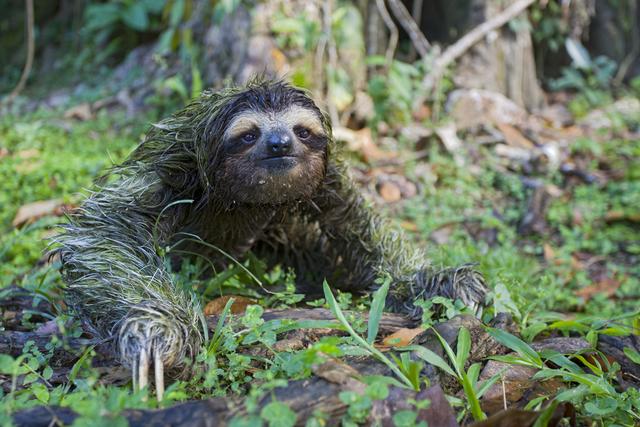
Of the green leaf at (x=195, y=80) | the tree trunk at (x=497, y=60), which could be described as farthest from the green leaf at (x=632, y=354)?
the tree trunk at (x=497, y=60)

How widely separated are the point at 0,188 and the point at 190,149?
368 cm

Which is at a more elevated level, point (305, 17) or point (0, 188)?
point (305, 17)

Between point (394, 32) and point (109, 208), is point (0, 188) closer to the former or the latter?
point (109, 208)

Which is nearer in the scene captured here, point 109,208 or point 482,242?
point 109,208

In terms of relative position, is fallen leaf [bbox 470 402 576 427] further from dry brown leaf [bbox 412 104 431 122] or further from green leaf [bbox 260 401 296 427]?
dry brown leaf [bbox 412 104 431 122]

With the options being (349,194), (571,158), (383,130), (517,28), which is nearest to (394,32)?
(383,130)

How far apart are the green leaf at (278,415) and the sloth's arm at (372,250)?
6.91 ft

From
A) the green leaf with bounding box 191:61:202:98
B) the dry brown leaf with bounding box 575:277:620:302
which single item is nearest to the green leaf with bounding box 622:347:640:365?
the dry brown leaf with bounding box 575:277:620:302

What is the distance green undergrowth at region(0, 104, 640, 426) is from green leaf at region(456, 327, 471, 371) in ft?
0.03

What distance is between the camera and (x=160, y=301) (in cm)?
349

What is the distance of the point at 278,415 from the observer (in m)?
2.47

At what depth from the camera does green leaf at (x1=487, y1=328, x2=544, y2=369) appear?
11.5ft

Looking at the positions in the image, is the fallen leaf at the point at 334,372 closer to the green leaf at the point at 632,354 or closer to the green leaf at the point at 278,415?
the green leaf at the point at 278,415

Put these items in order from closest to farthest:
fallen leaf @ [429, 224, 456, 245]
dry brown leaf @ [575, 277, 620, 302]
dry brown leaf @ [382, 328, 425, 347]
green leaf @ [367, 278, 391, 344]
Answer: green leaf @ [367, 278, 391, 344]
dry brown leaf @ [382, 328, 425, 347]
dry brown leaf @ [575, 277, 620, 302]
fallen leaf @ [429, 224, 456, 245]
